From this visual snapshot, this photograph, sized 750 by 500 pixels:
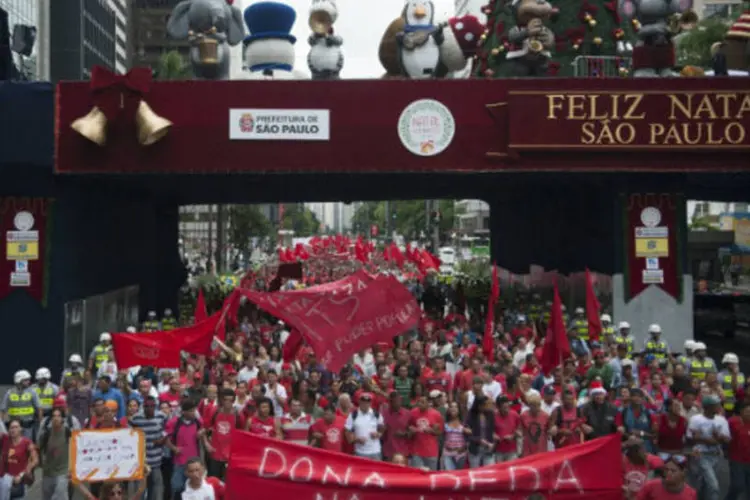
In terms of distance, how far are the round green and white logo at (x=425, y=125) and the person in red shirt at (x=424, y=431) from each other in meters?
10.7

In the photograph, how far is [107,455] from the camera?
394 inches

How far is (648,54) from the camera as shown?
23.3m

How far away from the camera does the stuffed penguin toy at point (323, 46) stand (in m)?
25.8

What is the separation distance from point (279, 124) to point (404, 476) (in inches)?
565

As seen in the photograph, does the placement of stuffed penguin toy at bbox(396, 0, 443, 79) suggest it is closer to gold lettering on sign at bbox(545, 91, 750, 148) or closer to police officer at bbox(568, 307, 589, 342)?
gold lettering on sign at bbox(545, 91, 750, 148)

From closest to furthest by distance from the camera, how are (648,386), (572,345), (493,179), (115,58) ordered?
(648,386) < (572,345) < (493,179) < (115,58)

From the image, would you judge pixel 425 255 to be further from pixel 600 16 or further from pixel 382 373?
pixel 382 373

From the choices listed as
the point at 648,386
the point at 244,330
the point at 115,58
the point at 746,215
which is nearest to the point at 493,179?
the point at 244,330

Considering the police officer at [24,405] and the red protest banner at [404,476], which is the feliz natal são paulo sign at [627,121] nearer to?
the police officer at [24,405]

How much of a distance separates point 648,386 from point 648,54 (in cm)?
1186

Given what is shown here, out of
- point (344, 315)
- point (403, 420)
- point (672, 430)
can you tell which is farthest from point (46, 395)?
point (672, 430)

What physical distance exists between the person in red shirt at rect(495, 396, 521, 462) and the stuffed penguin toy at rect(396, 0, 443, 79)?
49.0 ft

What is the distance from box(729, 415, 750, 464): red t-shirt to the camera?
11.2m

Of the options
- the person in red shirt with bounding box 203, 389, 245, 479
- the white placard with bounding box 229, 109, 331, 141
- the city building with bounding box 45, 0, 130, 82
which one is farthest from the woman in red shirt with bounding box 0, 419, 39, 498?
the city building with bounding box 45, 0, 130, 82
